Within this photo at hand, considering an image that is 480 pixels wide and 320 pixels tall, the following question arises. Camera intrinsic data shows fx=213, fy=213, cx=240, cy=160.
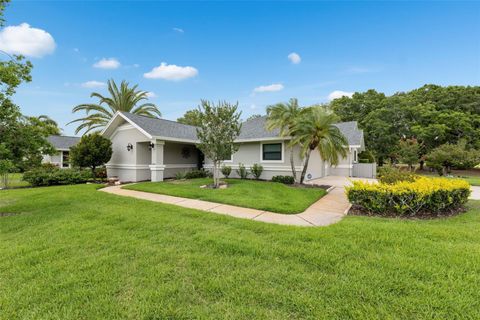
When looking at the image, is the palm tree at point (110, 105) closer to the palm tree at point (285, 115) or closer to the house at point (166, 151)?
the house at point (166, 151)

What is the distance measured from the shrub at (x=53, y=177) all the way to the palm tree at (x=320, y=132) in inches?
502

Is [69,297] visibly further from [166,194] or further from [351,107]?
[351,107]

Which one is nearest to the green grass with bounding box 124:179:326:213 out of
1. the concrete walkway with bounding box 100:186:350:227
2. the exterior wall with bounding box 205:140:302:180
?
the concrete walkway with bounding box 100:186:350:227

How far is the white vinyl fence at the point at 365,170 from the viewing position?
1777cm

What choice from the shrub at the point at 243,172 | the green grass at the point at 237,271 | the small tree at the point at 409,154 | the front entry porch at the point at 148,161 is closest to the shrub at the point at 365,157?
the small tree at the point at 409,154

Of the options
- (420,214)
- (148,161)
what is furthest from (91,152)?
(420,214)

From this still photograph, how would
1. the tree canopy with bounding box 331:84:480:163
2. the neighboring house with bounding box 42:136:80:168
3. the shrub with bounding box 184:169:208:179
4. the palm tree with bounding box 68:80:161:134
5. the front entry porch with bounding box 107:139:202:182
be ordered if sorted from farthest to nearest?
the palm tree with bounding box 68:80:161:134 < the neighboring house with bounding box 42:136:80:168 < the tree canopy with bounding box 331:84:480:163 < the shrub with bounding box 184:169:208:179 < the front entry porch with bounding box 107:139:202:182

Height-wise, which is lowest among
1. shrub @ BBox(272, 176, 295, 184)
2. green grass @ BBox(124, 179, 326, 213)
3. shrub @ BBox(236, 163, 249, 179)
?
green grass @ BBox(124, 179, 326, 213)

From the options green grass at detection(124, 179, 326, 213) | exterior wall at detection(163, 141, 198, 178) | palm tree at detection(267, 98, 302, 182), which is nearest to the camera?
green grass at detection(124, 179, 326, 213)

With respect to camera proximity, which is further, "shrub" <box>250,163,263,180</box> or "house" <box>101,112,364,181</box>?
"shrub" <box>250,163,263,180</box>

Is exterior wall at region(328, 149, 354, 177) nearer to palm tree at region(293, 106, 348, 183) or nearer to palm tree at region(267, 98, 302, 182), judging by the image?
palm tree at region(293, 106, 348, 183)

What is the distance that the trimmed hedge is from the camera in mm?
5734

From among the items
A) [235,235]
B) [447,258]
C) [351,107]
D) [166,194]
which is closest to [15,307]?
[235,235]

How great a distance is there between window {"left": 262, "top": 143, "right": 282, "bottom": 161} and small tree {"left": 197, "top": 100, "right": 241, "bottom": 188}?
3.59 meters
